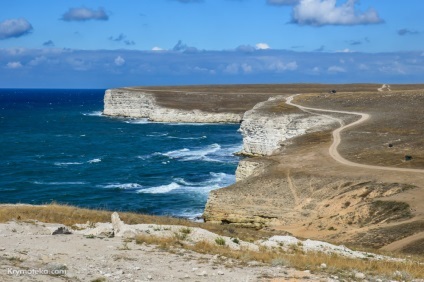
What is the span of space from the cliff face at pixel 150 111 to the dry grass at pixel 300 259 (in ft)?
395

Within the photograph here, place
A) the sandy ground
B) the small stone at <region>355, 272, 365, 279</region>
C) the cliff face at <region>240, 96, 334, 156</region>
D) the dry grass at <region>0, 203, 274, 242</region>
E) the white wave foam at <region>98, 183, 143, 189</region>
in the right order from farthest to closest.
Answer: the cliff face at <region>240, 96, 334, 156</region> < the white wave foam at <region>98, 183, 143, 189</region> < the dry grass at <region>0, 203, 274, 242</region> < the small stone at <region>355, 272, 365, 279</region> < the sandy ground

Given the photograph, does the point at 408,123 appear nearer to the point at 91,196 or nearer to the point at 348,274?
the point at 91,196

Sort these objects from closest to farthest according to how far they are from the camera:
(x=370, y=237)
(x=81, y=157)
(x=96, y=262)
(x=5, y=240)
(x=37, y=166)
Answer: (x=96, y=262) → (x=5, y=240) → (x=370, y=237) → (x=37, y=166) → (x=81, y=157)

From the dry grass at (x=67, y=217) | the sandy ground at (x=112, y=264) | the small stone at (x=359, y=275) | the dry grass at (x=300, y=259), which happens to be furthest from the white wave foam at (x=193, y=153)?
the small stone at (x=359, y=275)

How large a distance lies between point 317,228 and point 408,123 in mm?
41803

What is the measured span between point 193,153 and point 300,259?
67.2m

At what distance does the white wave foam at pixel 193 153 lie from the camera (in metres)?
80.8

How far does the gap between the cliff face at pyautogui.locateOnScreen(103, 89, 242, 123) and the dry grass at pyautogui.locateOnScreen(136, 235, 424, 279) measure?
395 ft

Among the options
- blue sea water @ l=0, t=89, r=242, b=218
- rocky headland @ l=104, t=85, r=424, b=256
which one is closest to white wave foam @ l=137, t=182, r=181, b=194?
blue sea water @ l=0, t=89, r=242, b=218

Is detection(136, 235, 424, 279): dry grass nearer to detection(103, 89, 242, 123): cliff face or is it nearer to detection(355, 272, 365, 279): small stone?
detection(355, 272, 365, 279): small stone

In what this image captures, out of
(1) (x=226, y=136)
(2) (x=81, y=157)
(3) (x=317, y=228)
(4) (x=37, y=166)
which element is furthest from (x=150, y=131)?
(3) (x=317, y=228)

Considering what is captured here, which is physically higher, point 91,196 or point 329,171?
point 329,171

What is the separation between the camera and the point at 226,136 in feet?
361

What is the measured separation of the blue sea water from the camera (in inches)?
2200
